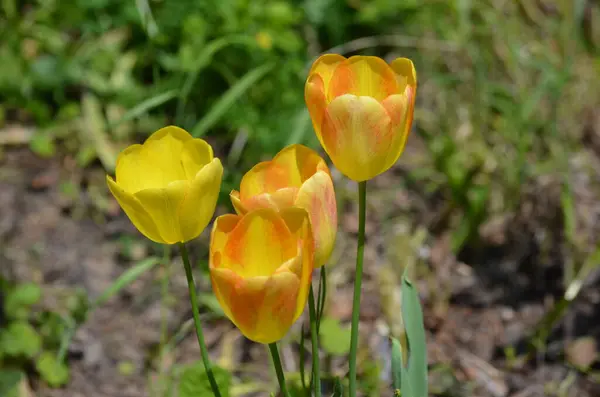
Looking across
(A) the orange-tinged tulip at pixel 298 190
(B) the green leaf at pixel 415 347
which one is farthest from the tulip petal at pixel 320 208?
(B) the green leaf at pixel 415 347

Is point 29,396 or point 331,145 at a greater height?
point 331,145

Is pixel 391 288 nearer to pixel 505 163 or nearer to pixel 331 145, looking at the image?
pixel 505 163

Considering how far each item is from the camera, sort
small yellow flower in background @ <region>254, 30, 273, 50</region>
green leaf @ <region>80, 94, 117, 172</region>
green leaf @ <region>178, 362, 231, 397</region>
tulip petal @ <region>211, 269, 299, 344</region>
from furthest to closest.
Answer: green leaf @ <region>80, 94, 117, 172</region>
small yellow flower in background @ <region>254, 30, 273, 50</region>
green leaf @ <region>178, 362, 231, 397</region>
tulip petal @ <region>211, 269, 299, 344</region>

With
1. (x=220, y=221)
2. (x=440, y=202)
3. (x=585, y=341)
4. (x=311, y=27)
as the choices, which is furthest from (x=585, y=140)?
(x=220, y=221)

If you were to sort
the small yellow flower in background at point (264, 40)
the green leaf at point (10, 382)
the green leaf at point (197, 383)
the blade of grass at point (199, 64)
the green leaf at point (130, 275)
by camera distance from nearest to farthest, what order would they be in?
1. the green leaf at point (197, 383)
2. the green leaf at point (130, 275)
3. the blade of grass at point (199, 64)
4. the green leaf at point (10, 382)
5. the small yellow flower in background at point (264, 40)

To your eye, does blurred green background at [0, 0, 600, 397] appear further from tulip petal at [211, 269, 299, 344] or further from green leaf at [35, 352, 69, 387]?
tulip petal at [211, 269, 299, 344]

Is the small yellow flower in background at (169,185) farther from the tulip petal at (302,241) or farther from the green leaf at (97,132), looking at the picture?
the green leaf at (97,132)

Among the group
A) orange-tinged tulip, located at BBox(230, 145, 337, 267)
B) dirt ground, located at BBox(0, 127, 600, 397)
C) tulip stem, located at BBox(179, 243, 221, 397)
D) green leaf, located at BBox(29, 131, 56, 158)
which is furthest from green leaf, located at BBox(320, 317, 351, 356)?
green leaf, located at BBox(29, 131, 56, 158)
